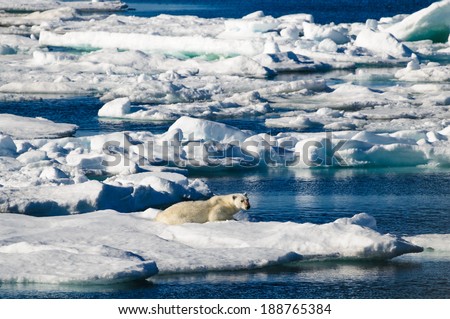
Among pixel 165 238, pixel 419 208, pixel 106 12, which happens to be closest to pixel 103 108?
pixel 419 208

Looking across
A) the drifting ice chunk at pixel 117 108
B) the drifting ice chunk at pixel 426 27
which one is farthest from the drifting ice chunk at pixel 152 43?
the drifting ice chunk at pixel 117 108

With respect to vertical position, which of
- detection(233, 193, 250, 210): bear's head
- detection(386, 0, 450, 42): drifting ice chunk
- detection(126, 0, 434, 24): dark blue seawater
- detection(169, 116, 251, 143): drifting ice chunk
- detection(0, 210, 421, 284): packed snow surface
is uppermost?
detection(126, 0, 434, 24): dark blue seawater

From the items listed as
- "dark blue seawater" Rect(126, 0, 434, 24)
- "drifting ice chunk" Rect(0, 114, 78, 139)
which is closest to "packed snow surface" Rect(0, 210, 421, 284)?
"drifting ice chunk" Rect(0, 114, 78, 139)

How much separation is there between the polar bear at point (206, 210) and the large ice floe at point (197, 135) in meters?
0.22

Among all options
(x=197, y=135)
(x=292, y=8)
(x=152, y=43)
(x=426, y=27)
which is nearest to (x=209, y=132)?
(x=197, y=135)

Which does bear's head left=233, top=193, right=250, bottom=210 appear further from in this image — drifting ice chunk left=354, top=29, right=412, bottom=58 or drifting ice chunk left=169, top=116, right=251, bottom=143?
drifting ice chunk left=354, top=29, right=412, bottom=58

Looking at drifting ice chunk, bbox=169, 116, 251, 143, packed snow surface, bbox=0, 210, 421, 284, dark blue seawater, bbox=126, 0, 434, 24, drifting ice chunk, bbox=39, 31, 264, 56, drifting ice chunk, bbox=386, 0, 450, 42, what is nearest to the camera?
packed snow surface, bbox=0, 210, 421, 284

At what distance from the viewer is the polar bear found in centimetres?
793

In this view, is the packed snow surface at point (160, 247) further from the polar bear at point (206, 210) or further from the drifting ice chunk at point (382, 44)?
the drifting ice chunk at point (382, 44)

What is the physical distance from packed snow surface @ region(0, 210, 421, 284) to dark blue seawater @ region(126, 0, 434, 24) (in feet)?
97.7

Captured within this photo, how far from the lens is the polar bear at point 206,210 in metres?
7.93
